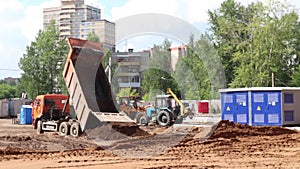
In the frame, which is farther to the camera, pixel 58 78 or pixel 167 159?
pixel 58 78

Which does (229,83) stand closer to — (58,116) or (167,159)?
(58,116)

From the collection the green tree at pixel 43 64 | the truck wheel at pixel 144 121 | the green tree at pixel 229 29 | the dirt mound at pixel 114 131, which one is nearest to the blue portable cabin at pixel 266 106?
the truck wheel at pixel 144 121

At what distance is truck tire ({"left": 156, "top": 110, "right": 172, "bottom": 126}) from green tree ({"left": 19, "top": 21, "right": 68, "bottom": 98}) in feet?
88.5

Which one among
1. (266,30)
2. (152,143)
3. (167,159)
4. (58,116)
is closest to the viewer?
(167,159)

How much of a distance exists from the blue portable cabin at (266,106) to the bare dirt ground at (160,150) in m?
3.83

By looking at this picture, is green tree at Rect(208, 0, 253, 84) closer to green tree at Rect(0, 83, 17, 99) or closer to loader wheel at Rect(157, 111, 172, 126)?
loader wheel at Rect(157, 111, 172, 126)

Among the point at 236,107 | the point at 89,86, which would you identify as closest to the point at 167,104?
the point at 236,107

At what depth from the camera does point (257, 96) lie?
2375 centimetres

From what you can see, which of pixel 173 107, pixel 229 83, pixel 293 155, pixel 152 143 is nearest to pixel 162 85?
pixel 173 107

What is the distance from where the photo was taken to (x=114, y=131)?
16.8 meters

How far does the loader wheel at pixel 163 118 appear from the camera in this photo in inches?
1021

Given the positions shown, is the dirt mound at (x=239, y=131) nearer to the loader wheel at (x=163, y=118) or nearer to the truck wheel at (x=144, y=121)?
the loader wheel at (x=163, y=118)

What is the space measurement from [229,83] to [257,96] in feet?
87.5

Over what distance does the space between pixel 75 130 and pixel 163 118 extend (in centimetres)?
887
